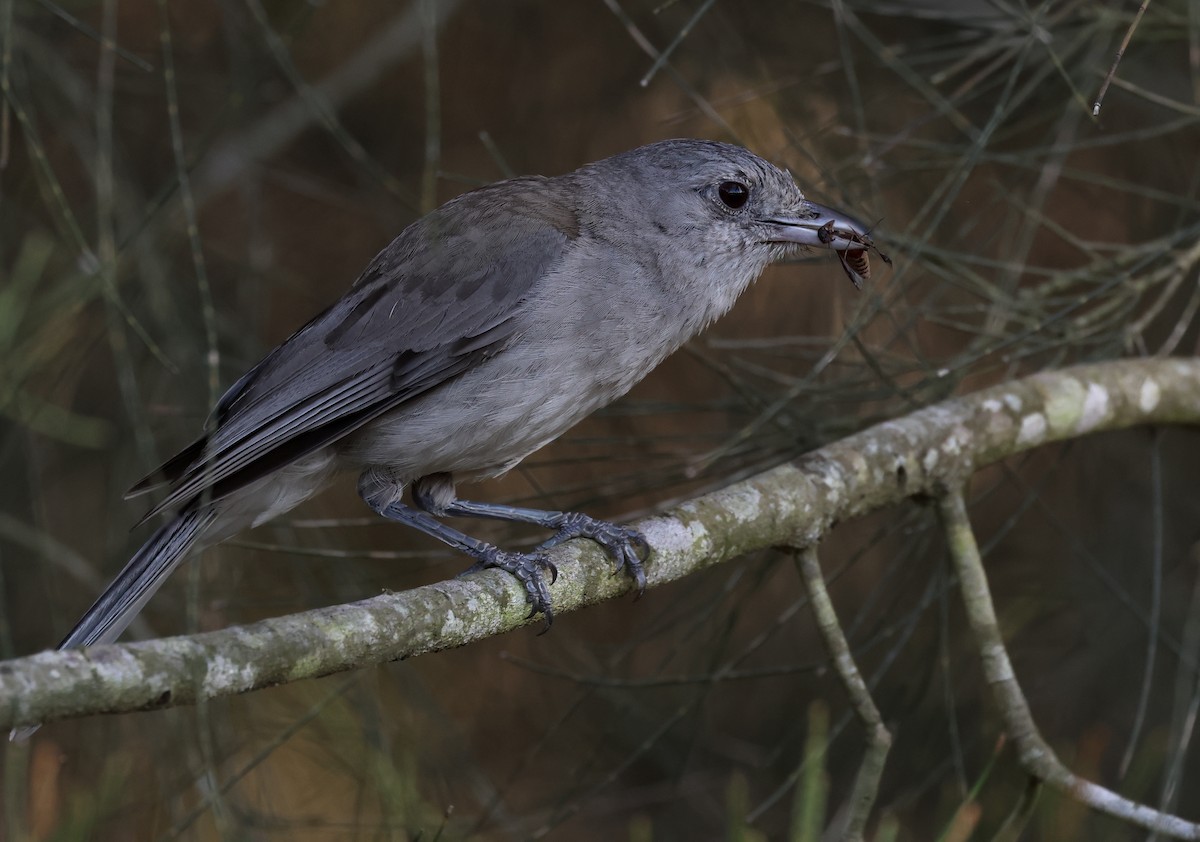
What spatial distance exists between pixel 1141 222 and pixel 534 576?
118 inches

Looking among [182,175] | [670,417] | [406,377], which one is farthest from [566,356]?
[670,417]

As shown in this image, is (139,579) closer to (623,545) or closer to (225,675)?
(623,545)

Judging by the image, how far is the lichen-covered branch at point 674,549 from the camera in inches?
69.8

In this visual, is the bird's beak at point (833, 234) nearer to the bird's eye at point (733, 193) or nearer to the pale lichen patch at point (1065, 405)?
the bird's eye at point (733, 193)

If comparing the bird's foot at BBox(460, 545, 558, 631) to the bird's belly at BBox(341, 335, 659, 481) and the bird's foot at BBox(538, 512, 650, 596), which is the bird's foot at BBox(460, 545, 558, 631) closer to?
the bird's foot at BBox(538, 512, 650, 596)

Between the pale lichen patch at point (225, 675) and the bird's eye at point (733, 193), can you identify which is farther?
the bird's eye at point (733, 193)

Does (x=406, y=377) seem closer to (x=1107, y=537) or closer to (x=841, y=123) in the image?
(x=841, y=123)

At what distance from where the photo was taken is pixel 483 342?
3.43 meters

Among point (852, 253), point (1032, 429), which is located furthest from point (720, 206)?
point (1032, 429)

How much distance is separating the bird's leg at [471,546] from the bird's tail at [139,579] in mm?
434

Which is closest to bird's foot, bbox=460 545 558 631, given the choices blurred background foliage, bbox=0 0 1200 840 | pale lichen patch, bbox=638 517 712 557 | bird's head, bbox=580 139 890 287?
pale lichen patch, bbox=638 517 712 557

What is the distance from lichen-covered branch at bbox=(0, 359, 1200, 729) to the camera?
69.8 inches

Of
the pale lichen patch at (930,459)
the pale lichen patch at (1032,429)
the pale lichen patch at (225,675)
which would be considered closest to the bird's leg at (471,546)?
the pale lichen patch at (225,675)

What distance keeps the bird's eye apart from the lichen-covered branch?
0.82 metres
